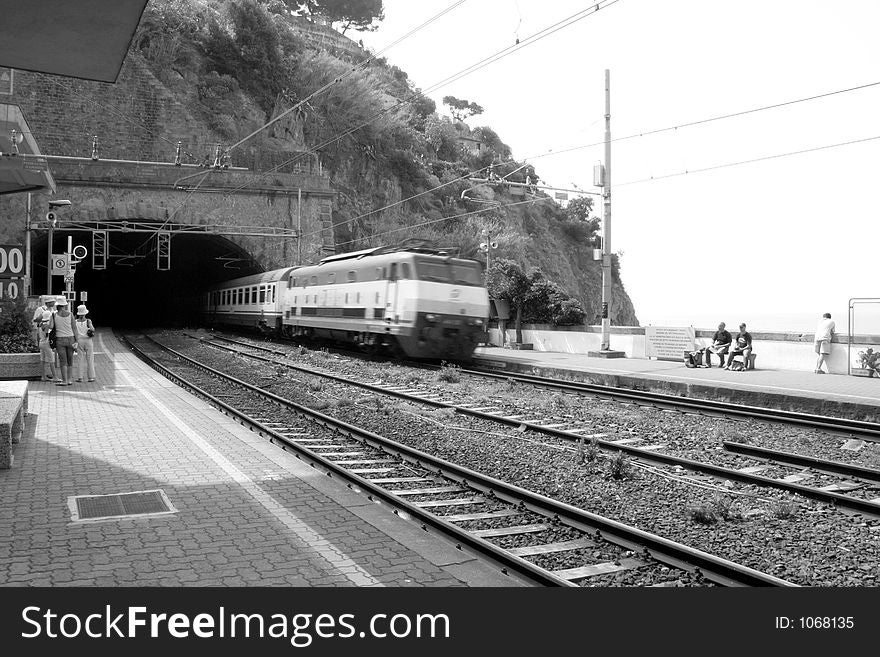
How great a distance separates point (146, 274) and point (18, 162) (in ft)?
132

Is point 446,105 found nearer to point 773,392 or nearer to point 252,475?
point 773,392

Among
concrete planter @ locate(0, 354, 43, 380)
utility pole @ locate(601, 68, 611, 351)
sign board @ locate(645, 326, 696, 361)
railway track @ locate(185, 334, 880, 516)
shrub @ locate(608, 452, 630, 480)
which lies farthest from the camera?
utility pole @ locate(601, 68, 611, 351)

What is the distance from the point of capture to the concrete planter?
1563 cm

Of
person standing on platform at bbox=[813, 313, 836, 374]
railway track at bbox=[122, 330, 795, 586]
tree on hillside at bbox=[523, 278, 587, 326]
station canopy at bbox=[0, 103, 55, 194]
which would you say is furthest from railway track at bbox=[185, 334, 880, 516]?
tree on hillside at bbox=[523, 278, 587, 326]

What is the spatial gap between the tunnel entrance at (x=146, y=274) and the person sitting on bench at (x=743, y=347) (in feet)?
87.3

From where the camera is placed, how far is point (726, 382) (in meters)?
16.9

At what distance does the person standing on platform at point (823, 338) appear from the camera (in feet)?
62.7

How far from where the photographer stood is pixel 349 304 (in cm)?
2394

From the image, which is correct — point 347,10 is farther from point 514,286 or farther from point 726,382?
point 726,382

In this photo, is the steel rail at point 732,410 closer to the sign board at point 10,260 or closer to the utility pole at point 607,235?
the utility pole at point 607,235

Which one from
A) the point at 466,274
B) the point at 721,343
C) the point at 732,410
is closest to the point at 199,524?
the point at 732,410

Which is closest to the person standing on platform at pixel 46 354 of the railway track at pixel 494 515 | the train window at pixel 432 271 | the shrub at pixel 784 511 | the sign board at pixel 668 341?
the railway track at pixel 494 515

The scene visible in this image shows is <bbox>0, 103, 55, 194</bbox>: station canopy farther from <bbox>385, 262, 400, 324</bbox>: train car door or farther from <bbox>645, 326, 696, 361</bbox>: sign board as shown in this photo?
<bbox>645, 326, 696, 361</bbox>: sign board

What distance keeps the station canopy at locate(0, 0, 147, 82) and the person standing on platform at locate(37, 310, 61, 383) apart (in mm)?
7337
